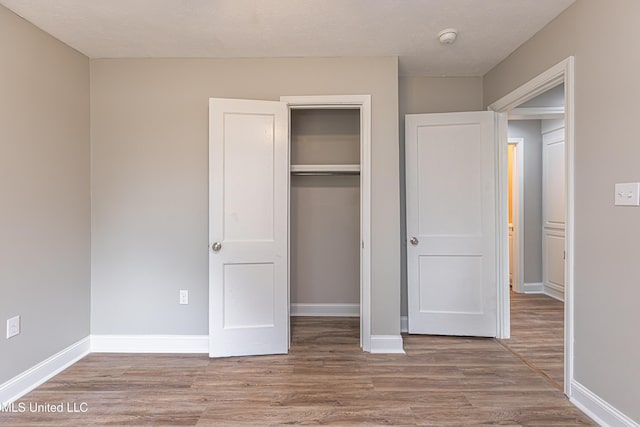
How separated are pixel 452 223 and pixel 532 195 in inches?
97.0

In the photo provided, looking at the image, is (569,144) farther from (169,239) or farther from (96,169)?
(96,169)

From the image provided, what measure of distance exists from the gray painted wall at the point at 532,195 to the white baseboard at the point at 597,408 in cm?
299

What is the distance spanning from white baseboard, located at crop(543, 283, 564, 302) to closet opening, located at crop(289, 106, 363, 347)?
277 centimetres

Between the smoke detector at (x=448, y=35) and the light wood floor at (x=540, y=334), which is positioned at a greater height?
the smoke detector at (x=448, y=35)

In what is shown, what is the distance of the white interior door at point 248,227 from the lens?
258cm

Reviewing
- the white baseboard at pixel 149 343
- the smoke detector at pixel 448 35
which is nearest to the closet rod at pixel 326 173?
the smoke detector at pixel 448 35

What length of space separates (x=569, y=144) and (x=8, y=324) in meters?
3.70

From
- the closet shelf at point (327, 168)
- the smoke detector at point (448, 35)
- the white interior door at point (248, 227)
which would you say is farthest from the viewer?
the closet shelf at point (327, 168)

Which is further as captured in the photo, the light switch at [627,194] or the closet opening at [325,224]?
the closet opening at [325,224]

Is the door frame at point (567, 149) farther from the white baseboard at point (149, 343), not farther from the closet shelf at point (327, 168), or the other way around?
the white baseboard at point (149, 343)

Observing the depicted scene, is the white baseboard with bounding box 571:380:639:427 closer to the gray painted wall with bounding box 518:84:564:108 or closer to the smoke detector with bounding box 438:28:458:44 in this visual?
the gray painted wall with bounding box 518:84:564:108

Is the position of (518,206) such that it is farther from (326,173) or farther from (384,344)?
(384,344)

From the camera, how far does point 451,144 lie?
2.97 metres

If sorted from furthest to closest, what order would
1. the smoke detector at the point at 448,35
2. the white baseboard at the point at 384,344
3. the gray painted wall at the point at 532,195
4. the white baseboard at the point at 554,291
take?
the gray painted wall at the point at 532,195, the white baseboard at the point at 554,291, the white baseboard at the point at 384,344, the smoke detector at the point at 448,35
